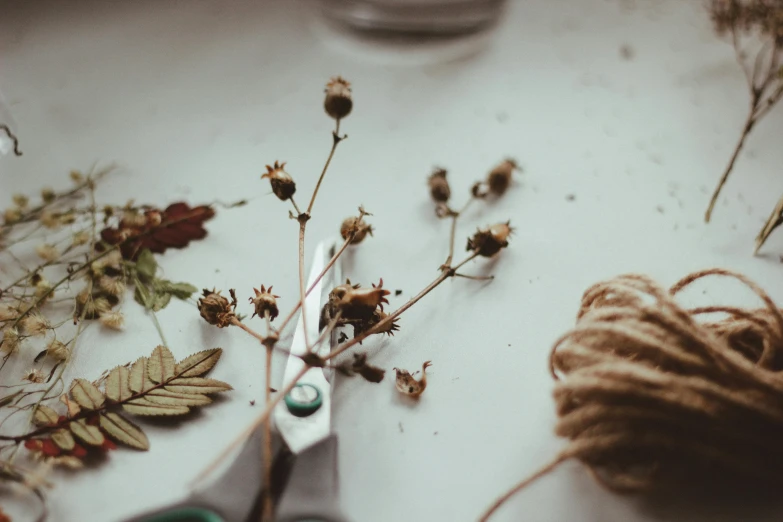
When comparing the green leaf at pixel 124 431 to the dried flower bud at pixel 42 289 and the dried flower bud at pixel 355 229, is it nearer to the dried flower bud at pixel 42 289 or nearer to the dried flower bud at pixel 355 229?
the dried flower bud at pixel 42 289

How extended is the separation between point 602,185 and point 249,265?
1.32 ft

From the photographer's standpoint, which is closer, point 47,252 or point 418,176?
point 47,252

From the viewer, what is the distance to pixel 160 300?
1.98ft

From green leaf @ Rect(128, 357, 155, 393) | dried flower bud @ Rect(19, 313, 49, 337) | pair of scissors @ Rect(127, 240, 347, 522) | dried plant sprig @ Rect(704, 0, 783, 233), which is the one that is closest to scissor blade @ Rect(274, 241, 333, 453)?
pair of scissors @ Rect(127, 240, 347, 522)

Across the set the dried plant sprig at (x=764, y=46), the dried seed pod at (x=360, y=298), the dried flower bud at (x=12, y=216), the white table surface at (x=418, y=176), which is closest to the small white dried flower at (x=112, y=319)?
the white table surface at (x=418, y=176)

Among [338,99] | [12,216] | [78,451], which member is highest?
[338,99]

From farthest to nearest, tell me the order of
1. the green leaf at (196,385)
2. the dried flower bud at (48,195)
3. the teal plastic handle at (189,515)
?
the dried flower bud at (48,195) < the green leaf at (196,385) < the teal plastic handle at (189,515)

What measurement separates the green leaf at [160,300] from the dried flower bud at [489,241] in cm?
29

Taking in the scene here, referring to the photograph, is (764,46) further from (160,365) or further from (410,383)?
(160,365)

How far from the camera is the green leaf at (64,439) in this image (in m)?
0.48

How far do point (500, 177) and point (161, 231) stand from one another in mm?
363

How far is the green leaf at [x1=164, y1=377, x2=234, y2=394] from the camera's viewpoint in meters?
0.52

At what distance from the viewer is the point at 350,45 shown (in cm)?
86

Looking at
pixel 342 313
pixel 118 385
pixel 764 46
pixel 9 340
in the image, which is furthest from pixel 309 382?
pixel 764 46
